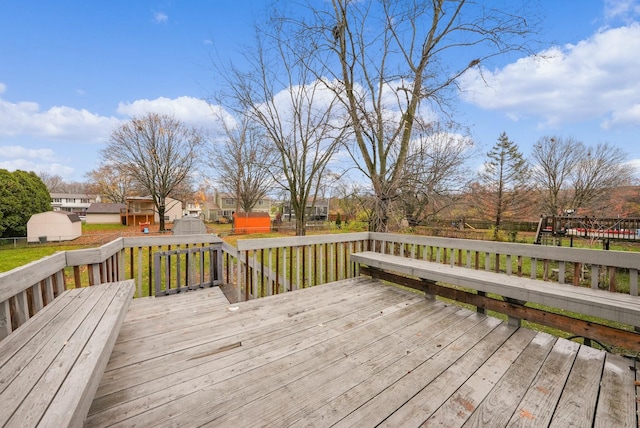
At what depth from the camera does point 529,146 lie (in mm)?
17812

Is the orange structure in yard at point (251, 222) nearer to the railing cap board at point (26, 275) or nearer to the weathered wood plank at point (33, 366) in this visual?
the railing cap board at point (26, 275)

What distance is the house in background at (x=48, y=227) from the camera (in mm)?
16078

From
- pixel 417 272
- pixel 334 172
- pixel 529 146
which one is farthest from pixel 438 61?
pixel 529 146

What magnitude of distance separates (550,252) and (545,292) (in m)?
0.65

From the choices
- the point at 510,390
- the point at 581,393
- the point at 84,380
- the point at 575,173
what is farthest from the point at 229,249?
the point at 575,173

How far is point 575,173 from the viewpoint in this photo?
17188 millimetres

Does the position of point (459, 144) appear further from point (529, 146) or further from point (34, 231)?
point (34, 231)

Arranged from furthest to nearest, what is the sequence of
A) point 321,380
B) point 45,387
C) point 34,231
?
1. point 34,231
2. point 321,380
3. point 45,387

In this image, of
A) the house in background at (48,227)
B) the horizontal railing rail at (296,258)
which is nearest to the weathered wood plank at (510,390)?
the horizontal railing rail at (296,258)

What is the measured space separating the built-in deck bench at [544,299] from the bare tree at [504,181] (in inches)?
597

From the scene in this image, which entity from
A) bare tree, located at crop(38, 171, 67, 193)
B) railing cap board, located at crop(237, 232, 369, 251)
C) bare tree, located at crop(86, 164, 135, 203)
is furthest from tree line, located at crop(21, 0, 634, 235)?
bare tree, located at crop(38, 171, 67, 193)

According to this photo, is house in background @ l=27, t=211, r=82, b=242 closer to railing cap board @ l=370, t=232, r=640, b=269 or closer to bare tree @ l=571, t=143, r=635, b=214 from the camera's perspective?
railing cap board @ l=370, t=232, r=640, b=269

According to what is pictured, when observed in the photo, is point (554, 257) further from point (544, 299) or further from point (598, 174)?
point (598, 174)

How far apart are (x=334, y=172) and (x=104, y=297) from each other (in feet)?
20.3
